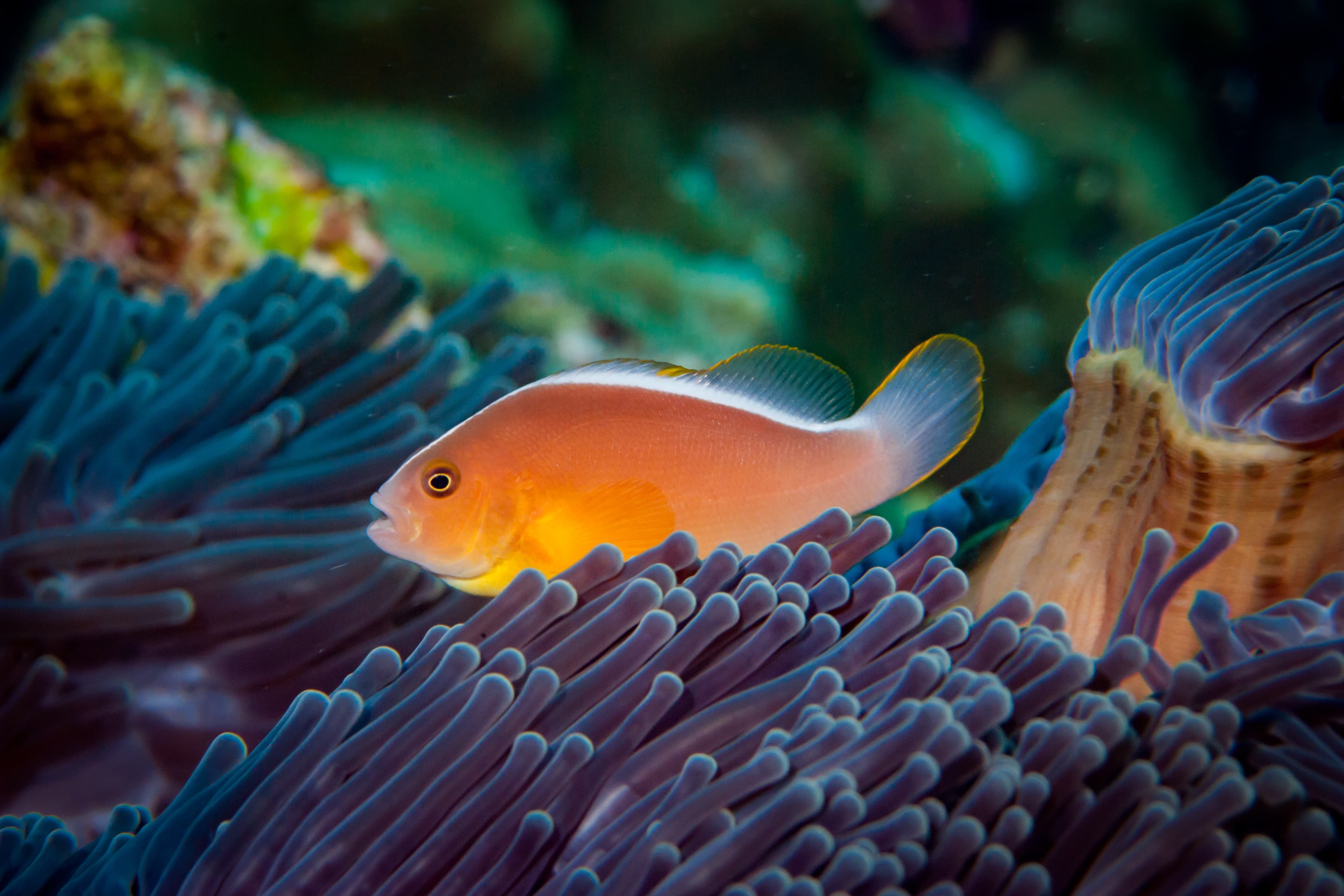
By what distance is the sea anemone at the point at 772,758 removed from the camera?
2.52 ft

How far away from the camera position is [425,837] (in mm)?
875

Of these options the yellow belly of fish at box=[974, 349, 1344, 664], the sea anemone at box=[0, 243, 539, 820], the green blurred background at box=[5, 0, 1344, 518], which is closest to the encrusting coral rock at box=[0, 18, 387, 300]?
the green blurred background at box=[5, 0, 1344, 518]

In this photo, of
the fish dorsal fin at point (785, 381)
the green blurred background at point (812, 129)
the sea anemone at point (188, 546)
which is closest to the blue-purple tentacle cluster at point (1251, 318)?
the fish dorsal fin at point (785, 381)

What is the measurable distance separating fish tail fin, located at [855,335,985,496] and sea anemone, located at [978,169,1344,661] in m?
0.20

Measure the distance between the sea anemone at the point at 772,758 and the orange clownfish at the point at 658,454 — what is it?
0.10 m

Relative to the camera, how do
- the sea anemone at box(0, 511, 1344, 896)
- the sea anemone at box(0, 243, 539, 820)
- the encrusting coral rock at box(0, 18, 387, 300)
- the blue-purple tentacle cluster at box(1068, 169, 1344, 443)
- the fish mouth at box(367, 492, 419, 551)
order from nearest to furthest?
1. the sea anemone at box(0, 511, 1344, 896)
2. the blue-purple tentacle cluster at box(1068, 169, 1344, 443)
3. the fish mouth at box(367, 492, 419, 551)
4. the sea anemone at box(0, 243, 539, 820)
5. the encrusting coral rock at box(0, 18, 387, 300)

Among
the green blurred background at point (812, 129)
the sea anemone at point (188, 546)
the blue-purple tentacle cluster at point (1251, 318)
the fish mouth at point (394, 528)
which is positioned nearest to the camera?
the blue-purple tentacle cluster at point (1251, 318)

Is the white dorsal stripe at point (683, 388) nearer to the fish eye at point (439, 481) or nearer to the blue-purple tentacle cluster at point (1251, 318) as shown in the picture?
the fish eye at point (439, 481)

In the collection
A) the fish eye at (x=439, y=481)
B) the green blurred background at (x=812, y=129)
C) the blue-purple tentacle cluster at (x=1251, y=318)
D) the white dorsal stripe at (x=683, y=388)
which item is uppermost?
the green blurred background at (x=812, y=129)

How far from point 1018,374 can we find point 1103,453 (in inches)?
101

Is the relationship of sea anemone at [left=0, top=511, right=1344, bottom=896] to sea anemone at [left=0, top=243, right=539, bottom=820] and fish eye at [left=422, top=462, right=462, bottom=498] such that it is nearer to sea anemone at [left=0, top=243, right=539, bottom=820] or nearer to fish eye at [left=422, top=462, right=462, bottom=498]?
fish eye at [left=422, top=462, right=462, bottom=498]

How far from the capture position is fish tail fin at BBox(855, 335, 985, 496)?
1.18m

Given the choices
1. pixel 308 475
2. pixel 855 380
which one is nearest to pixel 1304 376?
pixel 855 380

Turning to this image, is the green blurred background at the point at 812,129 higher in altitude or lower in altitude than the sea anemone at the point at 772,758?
higher
